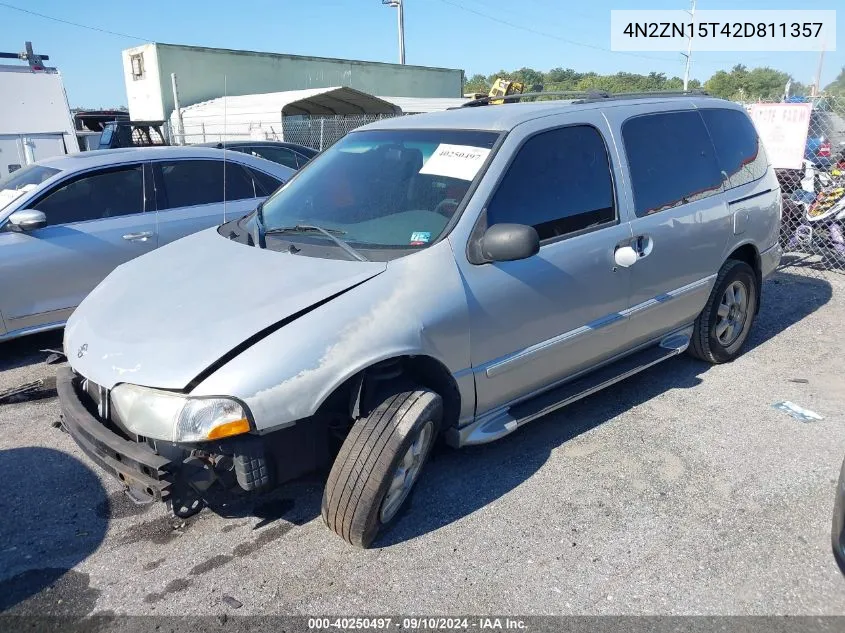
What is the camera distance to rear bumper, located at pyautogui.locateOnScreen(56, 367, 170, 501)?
243cm

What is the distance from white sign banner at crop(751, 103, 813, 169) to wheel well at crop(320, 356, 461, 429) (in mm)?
6202

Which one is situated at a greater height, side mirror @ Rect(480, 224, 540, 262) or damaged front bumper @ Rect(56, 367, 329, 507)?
side mirror @ Rect(480, 224, 540, 262)

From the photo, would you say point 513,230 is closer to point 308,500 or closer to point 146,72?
point 308,500

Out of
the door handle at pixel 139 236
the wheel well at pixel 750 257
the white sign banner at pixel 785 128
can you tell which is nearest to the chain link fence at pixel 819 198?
the white sign banner at pixel 785 128

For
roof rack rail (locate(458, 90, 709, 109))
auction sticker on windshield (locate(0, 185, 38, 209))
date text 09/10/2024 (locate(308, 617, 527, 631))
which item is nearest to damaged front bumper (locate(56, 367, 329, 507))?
date text 09/10/2024 (locate(308, 617, 527, 631))

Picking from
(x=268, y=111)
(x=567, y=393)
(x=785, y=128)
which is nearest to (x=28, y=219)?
(x=567, y=393)

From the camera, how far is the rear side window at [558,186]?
321cm

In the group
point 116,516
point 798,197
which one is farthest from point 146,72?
point 116,516

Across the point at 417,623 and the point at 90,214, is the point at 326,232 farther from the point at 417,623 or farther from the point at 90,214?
the point at 90,214

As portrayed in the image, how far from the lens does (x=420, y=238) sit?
9.89 ft

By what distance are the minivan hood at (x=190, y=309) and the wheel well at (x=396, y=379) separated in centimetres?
33

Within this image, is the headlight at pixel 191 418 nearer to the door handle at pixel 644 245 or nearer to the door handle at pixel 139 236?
the door handle at pixel 644 245

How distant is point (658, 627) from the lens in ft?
7.85

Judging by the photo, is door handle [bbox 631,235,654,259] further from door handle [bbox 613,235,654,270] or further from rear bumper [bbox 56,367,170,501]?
rear bumper [bbox 56,367,170,501]
